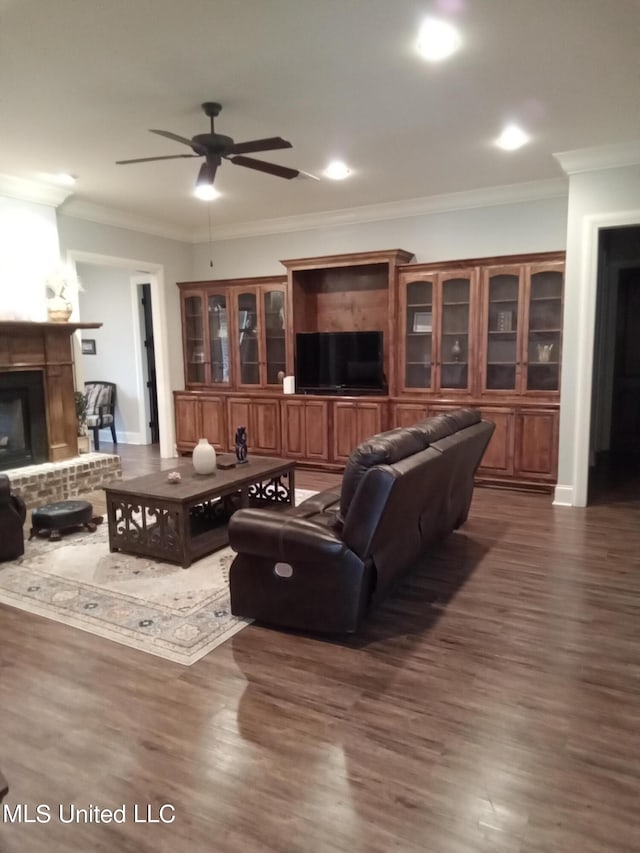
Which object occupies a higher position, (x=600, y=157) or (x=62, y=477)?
(x=600, y=157)

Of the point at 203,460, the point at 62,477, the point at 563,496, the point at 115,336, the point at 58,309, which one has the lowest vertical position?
the point at 563,496

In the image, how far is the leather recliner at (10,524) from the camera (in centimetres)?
375

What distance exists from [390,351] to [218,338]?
240 centimetres

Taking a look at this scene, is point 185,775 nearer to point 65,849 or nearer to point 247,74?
point 65,849

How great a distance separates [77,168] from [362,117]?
101 inches

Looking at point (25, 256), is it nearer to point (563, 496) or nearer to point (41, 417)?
point (41, 417)

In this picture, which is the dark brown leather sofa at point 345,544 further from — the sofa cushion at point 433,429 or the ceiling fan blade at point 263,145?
the ceiling fan blade at point 263,145

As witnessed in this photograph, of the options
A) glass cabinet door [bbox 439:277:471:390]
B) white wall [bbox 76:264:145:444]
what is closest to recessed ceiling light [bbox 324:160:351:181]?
glass cabinet door [bbox 439:277:471:390]

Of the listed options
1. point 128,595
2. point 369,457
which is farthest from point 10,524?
point 369,457

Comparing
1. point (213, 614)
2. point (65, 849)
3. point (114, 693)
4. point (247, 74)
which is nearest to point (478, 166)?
point (247, 74)

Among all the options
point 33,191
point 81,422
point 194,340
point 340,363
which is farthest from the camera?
point 194,340

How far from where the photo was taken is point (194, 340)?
7613mm

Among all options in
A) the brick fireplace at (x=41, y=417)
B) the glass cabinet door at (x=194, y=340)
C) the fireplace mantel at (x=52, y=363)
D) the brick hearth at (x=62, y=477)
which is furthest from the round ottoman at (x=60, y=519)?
the glass cabinet door at (x=194, y=340)

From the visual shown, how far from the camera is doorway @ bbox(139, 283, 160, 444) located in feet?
28.0
